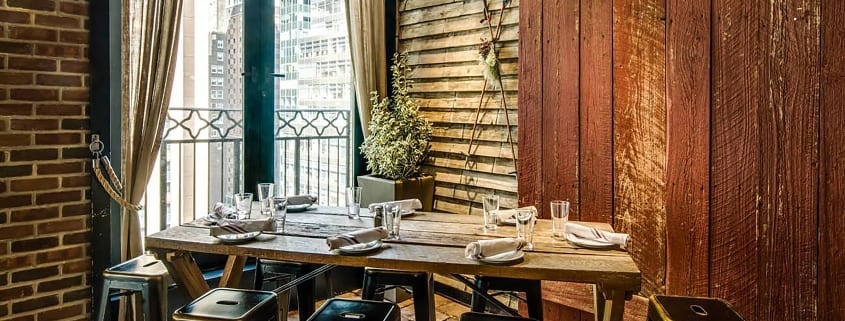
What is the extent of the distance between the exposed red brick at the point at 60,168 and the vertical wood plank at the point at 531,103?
2.20 m

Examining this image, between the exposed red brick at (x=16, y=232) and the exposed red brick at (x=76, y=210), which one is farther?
the exposed red brick at (x=76, y=210)

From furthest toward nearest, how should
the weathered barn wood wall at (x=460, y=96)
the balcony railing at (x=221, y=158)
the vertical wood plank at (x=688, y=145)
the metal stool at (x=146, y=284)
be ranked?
the weathered barn wood wall at (x=460, y=96)
the balcony railing at (x=221, y=158)
the vertical wood plank at (x=688, y=145)
the metal stool at (x=146, y=284)

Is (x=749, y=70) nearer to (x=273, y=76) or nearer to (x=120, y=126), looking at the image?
(x=273, y=76)

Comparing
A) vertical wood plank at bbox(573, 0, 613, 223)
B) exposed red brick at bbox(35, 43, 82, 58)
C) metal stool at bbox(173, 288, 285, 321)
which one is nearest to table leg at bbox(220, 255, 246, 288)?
metal stool at bbox(173, 288, 285, 321)

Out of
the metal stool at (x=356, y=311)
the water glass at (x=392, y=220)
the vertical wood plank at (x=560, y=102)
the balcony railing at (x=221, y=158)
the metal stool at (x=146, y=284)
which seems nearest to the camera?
the metal stool at (x=356, y=311)

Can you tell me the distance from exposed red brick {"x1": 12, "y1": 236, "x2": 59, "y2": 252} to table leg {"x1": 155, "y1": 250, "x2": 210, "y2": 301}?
2.80 ft

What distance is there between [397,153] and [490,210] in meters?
1.54

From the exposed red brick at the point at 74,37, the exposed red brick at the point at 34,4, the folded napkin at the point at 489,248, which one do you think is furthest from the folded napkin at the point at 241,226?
the exposed red brick at the point at 34,4

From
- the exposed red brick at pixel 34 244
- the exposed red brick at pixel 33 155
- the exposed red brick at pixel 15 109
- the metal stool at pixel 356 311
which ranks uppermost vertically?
the exposed red brick at pixel 15 109

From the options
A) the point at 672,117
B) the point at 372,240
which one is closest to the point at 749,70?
the point at 672,117

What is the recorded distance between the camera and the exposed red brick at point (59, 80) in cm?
268

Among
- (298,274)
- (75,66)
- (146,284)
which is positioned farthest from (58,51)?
(298,274)

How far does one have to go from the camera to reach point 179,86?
11.1 feet

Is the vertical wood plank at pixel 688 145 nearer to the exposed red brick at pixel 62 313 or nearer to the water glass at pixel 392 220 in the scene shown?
the water glass at pixel 392 220
